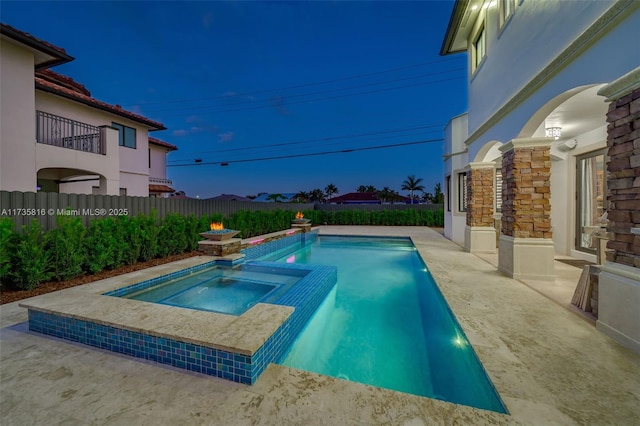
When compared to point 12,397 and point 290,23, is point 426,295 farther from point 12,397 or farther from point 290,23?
point 290,23

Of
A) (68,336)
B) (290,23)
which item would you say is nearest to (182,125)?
(290,23)

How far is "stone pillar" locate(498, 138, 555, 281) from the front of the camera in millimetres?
5062

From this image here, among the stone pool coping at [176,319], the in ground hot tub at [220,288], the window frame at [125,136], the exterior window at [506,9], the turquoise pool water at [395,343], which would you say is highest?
the exterior window at [506,9]

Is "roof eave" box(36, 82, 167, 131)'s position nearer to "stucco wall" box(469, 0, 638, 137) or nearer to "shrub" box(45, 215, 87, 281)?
"shrub" box(45, 215, 87, 281)

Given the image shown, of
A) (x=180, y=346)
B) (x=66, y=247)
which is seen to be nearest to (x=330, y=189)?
(x=66, y=247)

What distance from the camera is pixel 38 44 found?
8172mm

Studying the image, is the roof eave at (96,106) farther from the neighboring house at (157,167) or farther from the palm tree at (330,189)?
the palm tree at (330,189)

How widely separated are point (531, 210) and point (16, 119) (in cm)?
1378

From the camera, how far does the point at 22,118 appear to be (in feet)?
27.0

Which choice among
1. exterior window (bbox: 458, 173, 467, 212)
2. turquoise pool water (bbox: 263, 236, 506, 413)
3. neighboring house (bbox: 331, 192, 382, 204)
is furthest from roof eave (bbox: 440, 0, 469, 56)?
neighboring house (bbox: 331, 192, 382, 204)

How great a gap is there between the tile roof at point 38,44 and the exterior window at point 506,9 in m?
12.4

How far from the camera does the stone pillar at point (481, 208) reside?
25.8ft

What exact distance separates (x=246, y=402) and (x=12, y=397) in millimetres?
1765

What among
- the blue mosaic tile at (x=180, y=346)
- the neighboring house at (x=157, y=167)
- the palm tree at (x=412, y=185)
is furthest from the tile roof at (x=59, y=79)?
the palm tree at (x=412, y=185)
